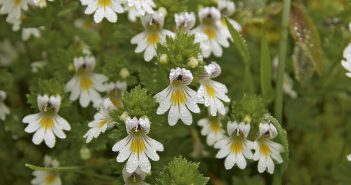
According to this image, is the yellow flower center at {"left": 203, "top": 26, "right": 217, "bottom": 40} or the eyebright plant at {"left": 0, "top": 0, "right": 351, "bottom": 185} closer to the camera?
the eyebright plant at {"left": 0, "top": 0, "right": 351, "bottom": 185}

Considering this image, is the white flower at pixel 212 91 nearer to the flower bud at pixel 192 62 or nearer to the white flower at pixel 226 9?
the flower bud at pixel 192 62

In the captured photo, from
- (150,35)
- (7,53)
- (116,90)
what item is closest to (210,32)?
(150,35)

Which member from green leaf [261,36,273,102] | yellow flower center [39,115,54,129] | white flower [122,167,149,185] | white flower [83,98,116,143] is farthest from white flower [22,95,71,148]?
green leaf [261,36,273,102]

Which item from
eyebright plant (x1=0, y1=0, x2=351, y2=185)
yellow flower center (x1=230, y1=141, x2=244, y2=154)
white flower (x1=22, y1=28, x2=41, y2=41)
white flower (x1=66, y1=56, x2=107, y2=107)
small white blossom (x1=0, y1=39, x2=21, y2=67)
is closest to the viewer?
eyebright plant (x1=0, y1=0, x2=351, y2=185)

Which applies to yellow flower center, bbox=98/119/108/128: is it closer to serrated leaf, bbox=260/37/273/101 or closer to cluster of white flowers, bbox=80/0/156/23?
cluster of white flowers, bbox=80/0/156/23

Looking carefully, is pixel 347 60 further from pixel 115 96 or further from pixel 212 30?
pixel 115 96

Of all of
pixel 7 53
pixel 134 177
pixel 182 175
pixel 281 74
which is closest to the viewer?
pixel 182 175
